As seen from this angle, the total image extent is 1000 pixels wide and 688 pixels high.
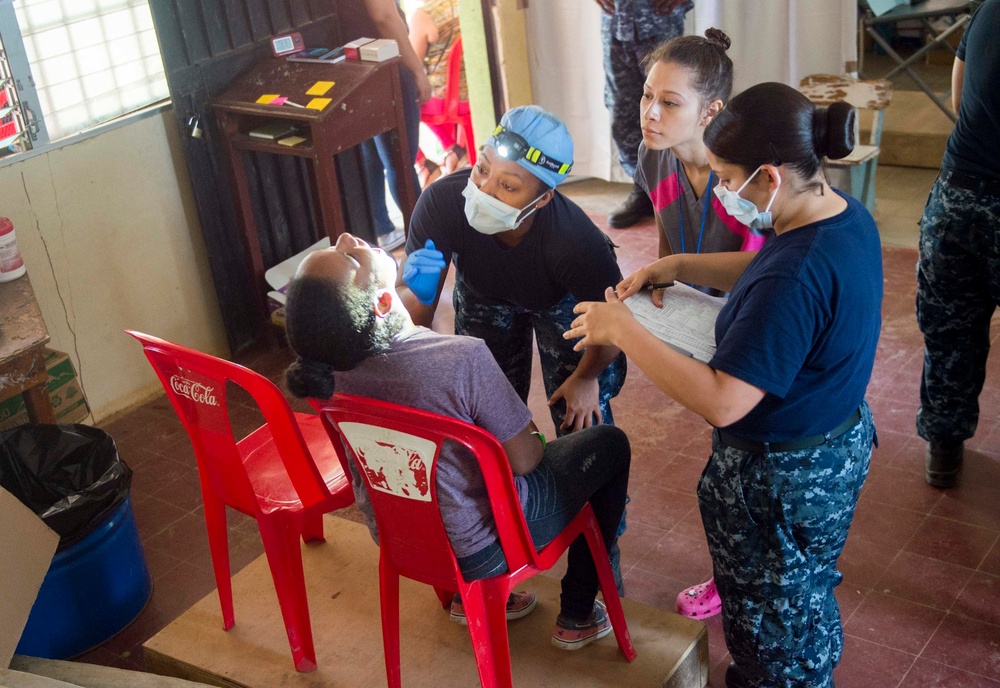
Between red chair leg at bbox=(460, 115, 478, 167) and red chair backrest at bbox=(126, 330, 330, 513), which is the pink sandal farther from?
red chair leg at bbox=(460, 115, 478, 167)

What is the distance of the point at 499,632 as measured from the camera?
201 cm

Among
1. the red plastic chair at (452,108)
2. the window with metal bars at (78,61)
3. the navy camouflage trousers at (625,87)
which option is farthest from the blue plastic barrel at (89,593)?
the red plastic chair at (452,108)

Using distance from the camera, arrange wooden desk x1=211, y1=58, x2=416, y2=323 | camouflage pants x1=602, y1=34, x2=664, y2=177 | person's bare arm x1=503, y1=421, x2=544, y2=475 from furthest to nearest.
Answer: camouflage pants x1=602, y1=34, x2=664, y2=177 < wooden desk x1=211, y1=58, x2=416, y2=323 < person's bare arm x1=503, y1=421, x2=544, y2=475

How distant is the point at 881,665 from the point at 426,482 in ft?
4.35

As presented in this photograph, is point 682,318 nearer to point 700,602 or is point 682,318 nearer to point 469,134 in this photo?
point 700,602

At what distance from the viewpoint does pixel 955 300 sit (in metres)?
2.84

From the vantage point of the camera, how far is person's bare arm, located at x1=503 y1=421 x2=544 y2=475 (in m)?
1.99

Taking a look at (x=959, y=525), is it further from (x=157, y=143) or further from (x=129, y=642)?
(x=157, y=143)

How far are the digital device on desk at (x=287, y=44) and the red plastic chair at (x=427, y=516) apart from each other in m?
2.70

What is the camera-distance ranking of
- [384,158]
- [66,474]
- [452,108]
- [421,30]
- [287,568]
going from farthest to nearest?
[452,108] < [421,30] < [384,158] < [66,474] < [287,568]

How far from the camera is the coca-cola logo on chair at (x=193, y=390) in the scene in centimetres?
222

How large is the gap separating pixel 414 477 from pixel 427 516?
0.10 meters

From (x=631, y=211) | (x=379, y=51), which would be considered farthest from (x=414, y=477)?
(x=631, y=211)

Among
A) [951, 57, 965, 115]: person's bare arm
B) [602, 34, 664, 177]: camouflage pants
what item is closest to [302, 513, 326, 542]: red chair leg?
[951, 57, 965, 115]: person's bare arm
